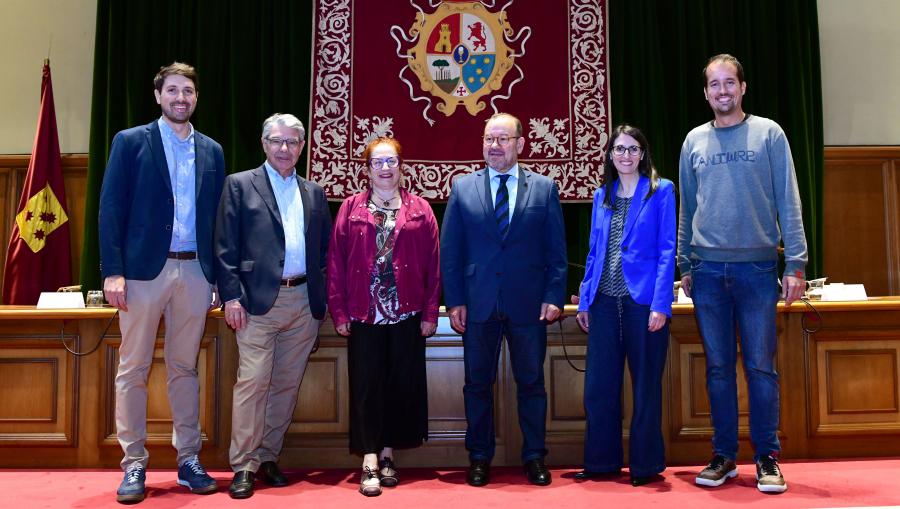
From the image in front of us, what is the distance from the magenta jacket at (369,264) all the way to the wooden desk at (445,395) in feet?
1.76

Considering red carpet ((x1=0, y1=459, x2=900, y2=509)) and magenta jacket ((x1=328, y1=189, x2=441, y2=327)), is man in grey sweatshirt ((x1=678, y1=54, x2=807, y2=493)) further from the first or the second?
magenta jacket ((x1=328, y1=189, x2=441, y2=327))

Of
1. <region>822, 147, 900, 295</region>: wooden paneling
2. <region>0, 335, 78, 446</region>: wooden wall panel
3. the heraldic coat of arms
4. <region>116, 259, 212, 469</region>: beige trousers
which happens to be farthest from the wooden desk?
the heraldic coat of arms

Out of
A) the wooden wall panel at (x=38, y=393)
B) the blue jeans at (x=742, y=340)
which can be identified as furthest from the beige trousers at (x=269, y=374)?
the blue jeans at (x=742, y=340)

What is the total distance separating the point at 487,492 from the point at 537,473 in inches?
9.6

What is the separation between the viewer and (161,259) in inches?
107

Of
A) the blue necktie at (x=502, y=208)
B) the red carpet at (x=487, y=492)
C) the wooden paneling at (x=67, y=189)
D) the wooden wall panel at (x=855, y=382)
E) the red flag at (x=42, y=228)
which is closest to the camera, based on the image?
the red carpet at (x=487, y=492)

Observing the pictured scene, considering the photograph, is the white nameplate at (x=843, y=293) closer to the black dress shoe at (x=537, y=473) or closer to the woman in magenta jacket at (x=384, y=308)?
the black dress shoe at (x=537, y=473)

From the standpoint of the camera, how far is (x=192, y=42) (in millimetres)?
4789

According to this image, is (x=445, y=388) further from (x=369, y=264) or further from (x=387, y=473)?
(x=369, y=264)

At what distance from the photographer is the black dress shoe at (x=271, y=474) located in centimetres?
288

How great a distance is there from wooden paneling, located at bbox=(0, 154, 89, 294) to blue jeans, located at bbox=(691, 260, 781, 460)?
167 inches

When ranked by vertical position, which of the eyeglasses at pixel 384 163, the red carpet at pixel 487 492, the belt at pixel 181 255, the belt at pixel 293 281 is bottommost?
the red carpet at pixel 487 492

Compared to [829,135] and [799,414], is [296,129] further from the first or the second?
[829,135]

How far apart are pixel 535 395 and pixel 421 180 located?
83.3 inches
